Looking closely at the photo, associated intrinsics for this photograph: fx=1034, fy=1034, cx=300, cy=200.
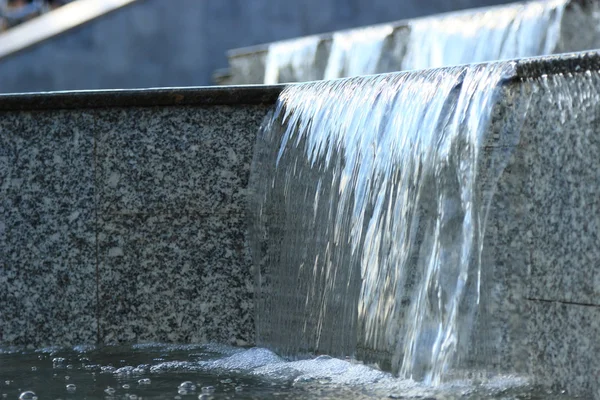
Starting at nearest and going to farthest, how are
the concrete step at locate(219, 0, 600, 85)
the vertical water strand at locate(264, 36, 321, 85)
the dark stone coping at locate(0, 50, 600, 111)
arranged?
1. the dark stone coping at locate(0, 50, 600, 111)
2. the concrete step at locate(219, 0, 600, 85)
3. the vertical water strand at locate(264, 36, 321, 85)

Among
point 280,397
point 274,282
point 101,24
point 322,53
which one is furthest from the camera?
point 101,24

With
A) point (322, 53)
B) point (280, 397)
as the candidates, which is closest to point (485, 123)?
point (280, 397)

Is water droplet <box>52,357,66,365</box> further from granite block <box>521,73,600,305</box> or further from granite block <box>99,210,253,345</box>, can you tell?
granite block <box>521,73,600,305</box>

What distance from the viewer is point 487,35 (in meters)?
8.23

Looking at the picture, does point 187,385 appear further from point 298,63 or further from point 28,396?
point 298,63

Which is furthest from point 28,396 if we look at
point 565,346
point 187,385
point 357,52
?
point 357,52

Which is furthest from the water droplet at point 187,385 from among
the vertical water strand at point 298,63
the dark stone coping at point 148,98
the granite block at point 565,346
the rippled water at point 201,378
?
the vertical water strand at point 298,63

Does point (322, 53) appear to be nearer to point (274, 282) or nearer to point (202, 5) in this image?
point (202, 5)

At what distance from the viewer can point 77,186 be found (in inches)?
203

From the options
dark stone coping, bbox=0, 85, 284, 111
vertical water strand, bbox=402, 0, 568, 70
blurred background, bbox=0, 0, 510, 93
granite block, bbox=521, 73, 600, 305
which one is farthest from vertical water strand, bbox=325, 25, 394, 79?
granite block, bbox=521, 73, 600, 305

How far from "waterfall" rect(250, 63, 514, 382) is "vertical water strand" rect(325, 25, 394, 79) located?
4231 mm

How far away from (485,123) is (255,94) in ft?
4.76

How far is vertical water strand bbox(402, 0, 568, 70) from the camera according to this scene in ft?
25.5

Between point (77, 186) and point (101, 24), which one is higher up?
point (101, 24)
